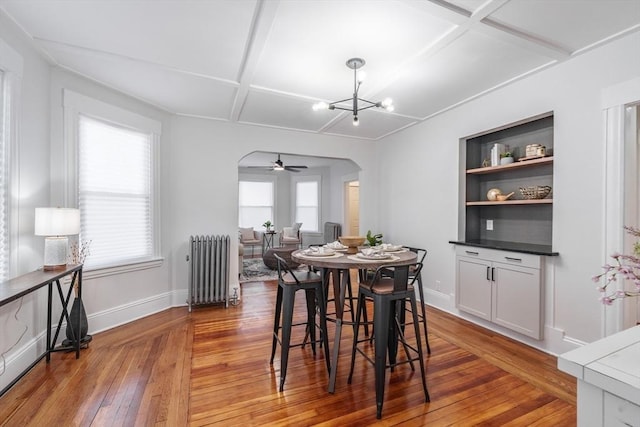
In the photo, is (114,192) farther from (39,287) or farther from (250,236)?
(250,236)

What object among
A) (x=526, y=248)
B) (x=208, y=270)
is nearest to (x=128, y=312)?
(x=208, y=270)

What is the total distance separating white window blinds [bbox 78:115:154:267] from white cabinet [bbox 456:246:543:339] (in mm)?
3939

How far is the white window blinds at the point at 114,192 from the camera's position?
3.19 meters

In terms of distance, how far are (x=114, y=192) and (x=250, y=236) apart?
17.0ft

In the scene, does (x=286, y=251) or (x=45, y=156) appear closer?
(x=45, y=156)

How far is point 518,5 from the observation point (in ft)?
6.39

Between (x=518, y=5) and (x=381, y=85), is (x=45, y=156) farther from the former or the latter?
(x=518, y=5)

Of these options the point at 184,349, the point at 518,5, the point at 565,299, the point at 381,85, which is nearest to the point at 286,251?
the point at 184,349

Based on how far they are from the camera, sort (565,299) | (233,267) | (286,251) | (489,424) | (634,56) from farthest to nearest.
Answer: (286,251), (233,267), (565,299), (634,56), (489,424)

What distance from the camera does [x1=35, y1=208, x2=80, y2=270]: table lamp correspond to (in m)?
2.39

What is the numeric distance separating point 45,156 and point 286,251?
368 cm

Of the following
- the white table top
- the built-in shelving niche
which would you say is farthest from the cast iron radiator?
the white table top

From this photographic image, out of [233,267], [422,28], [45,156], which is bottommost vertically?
[233,267]

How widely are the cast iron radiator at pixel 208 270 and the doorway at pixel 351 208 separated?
4187 millimetres
